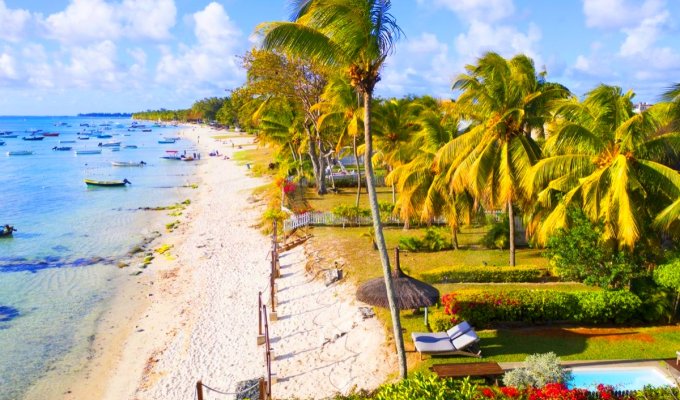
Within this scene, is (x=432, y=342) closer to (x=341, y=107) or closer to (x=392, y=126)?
(x=341, y=107)

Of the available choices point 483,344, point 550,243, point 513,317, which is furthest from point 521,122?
point 483,344

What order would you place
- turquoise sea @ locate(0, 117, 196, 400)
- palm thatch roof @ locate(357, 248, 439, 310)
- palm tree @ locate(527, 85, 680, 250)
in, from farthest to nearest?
turquoise sea @ locate(0, 117, 196, 400), palm tree @ locate(527, 85, 680, 250), palm thatch roof @ locate(357, 248, 439, 310)

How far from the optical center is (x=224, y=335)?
51.9ft

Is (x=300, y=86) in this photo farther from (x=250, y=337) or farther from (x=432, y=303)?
(x=432, y=303)

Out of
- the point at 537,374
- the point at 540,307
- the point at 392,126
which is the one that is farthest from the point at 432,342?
the point at 392,126

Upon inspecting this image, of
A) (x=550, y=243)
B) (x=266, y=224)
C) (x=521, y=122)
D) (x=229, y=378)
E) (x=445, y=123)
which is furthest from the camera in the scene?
(x=266, y=224)

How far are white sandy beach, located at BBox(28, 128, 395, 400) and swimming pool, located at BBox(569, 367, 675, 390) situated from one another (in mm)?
4153

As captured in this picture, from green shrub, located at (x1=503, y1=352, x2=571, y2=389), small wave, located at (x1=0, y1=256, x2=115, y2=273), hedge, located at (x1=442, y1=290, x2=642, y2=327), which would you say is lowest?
small wave, located at (x1=0, y1=256, x2=115, y2=273)

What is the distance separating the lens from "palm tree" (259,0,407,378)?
25.3ft

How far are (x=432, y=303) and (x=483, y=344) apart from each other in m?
1.59

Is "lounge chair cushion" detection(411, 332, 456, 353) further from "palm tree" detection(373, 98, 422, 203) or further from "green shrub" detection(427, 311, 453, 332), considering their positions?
"palm tree" detection(373, 98, 422, 203)

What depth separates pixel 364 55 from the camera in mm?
8297

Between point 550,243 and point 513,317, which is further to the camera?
point 550,243

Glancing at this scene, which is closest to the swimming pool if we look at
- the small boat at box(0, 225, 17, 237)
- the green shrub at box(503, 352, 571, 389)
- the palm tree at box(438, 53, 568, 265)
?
the green shrub at box(503, 352, 571, 389)
